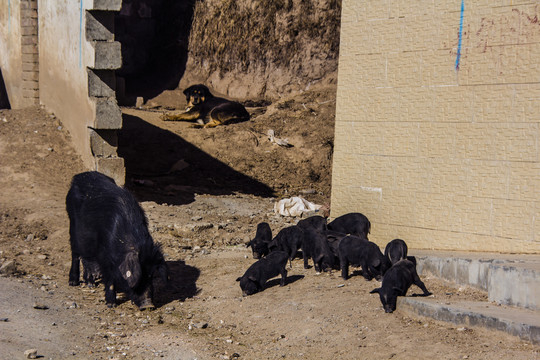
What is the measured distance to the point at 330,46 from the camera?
17672mm

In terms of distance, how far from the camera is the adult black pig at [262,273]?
6.28 meters

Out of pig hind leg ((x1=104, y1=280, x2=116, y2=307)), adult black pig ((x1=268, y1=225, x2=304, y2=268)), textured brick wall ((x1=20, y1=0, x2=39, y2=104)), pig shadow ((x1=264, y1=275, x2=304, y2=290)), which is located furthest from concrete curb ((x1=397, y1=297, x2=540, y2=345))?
textured brick wall ((x1=20, y1=0, x2=39, y2=104))

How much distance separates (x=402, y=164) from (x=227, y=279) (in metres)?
2.21

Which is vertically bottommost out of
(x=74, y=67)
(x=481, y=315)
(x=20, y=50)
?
(x=481, y=315)

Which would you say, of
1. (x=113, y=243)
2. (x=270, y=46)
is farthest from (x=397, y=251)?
(x=270, y=46)

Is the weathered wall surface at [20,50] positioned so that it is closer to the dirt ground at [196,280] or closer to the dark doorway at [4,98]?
the dark doorway at [4,98]

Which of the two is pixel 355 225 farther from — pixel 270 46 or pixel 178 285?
pixel 270 46

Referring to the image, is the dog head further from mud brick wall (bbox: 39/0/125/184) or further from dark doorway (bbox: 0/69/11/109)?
mud brick wall (bbox: 39/0/125/184)

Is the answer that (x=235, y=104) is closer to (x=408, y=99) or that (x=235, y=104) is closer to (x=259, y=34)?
(x=259, y=34)

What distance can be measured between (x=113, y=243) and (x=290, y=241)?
7.02 ft

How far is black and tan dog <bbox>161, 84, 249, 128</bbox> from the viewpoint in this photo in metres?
15.3

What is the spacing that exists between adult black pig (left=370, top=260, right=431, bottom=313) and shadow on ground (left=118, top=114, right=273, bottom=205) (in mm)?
5273

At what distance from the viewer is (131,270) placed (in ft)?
19.3

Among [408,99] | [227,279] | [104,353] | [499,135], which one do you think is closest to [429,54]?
[408,99]
